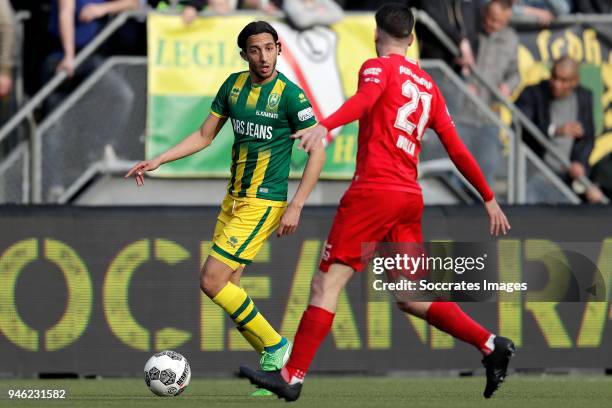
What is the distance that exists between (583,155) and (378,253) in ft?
18.3

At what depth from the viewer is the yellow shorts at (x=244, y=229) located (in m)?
9.16

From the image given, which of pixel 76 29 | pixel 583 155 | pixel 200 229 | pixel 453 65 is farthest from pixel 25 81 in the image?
pixel 583 155

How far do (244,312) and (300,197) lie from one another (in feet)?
4.00

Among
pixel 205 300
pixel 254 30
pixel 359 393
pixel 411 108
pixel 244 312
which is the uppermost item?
pixel 254 30

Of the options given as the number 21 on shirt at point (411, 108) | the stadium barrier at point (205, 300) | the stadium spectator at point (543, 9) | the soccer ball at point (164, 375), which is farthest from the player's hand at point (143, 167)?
the stadium spectator at point (543, 9)

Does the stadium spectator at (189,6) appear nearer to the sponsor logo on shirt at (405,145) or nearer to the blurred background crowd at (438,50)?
the blurred background crowd at (438,50)

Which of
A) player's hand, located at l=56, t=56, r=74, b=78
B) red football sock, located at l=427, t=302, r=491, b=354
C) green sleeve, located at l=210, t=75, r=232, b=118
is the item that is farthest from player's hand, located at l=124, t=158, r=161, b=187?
player's hand, located at l=56, t=56, r=74, b=78

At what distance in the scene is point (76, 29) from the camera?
1269cm

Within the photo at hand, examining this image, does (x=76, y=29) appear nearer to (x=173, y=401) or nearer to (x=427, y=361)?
(x=427, y=361)

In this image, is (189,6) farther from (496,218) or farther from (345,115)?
(345,115)

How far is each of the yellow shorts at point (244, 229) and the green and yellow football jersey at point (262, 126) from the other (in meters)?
0.06

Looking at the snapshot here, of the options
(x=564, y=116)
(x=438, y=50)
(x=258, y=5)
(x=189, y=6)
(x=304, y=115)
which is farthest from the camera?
(x=564, y=116)

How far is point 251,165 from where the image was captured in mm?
9211

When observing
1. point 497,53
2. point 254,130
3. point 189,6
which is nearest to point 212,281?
point 254,130
